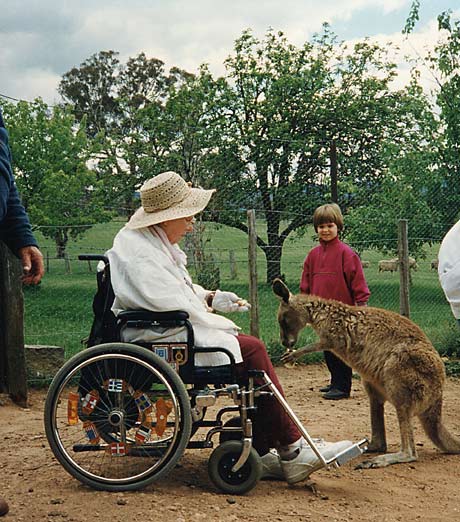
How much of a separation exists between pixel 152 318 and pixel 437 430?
196 centimetres

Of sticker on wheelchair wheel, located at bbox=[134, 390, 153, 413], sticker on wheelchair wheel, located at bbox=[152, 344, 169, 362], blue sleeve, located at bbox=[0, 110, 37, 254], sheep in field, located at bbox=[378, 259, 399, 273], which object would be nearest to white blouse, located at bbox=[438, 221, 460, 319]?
sticker on wheelchair wheel, located at bbox=[152, 344, 169, 362]

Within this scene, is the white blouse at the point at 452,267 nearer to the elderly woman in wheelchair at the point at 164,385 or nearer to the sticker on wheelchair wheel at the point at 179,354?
the elderly woman in wheelchair at the point at 164,385

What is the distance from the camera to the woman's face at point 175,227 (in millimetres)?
4048

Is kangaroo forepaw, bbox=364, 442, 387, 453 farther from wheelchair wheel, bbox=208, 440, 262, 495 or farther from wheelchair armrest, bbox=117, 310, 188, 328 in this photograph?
wheelchair armrest, bbox=117, 310, 188, 328

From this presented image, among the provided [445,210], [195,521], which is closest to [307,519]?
[195,521]

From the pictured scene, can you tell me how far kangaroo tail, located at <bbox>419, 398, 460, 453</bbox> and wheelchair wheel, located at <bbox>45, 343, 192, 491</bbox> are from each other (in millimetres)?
1650

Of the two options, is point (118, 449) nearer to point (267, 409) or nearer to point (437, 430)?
point (267, 409)

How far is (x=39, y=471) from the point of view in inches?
163

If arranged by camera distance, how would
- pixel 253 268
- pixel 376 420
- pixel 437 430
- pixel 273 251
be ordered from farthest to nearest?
pixel 273 251 → pixel 253 268 → pixel 376 420 → pixel 437 430

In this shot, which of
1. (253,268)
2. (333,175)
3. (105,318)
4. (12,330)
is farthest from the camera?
(333,175)

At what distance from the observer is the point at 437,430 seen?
15.1 ft

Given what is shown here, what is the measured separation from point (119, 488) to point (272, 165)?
9.72 m

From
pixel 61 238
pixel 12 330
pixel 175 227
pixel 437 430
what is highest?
pixel 61 238

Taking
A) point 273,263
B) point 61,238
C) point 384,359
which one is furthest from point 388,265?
point 384,359
